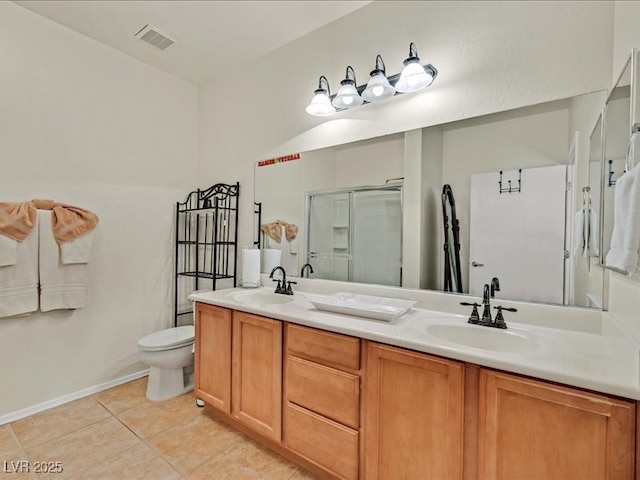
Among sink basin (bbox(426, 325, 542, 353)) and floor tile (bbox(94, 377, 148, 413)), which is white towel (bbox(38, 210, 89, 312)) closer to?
floor tile (bbox(94, 377, 148, 413))

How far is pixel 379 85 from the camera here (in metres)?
1.86

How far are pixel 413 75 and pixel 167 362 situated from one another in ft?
8.30

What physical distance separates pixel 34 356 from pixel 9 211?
1034 mm

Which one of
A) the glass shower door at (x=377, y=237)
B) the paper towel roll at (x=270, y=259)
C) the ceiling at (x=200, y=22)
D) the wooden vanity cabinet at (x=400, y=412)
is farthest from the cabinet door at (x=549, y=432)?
the ceiling at (x=200, y=22)

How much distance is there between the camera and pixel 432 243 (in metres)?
1.80

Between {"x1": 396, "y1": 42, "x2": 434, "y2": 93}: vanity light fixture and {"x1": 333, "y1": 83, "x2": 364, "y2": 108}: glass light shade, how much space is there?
30 cm

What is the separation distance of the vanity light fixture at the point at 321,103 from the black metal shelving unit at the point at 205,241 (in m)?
1.07

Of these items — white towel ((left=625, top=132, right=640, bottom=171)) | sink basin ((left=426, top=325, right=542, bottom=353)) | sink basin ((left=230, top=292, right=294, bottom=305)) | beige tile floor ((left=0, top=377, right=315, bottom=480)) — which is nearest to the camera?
white towel ((left=625, top=132, right=640, bottom=171))

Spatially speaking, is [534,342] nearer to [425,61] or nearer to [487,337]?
[487,337]

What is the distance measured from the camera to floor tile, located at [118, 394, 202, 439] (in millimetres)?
2023

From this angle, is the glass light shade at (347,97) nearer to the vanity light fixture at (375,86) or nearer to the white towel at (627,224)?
the vanity light fixture at (375,86)

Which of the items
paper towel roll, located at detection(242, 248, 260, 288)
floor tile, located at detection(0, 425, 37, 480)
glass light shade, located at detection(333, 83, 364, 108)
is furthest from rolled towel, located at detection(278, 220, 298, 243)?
floor tile, located at detection(0, 425, 37, 480)

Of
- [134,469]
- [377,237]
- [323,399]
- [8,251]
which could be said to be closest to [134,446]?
[134,469]

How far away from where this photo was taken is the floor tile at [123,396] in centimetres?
230
